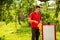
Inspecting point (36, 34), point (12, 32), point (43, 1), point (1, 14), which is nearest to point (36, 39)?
point (36, 34)

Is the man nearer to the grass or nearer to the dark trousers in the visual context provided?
the dark trousers

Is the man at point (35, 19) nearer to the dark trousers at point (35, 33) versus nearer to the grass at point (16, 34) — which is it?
the dark trousers at point (35, 33)

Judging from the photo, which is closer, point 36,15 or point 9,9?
point 36,15

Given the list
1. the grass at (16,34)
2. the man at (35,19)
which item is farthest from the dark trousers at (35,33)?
the grass at (16,34)

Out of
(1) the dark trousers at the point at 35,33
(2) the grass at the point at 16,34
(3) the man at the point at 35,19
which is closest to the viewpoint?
(3) the man at the point at 35,19

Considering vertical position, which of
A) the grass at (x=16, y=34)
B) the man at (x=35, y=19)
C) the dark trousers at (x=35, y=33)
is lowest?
the grass at (x=16, y=34)

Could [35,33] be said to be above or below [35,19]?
below

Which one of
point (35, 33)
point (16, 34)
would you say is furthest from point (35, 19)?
point (16, 34)

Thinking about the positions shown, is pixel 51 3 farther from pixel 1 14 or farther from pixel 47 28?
pixel 47 28

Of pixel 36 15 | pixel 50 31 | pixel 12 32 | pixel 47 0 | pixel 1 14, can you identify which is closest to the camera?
pixel 50 31

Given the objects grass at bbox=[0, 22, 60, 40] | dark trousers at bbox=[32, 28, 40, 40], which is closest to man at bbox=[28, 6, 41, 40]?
dark trousers at bbox=[32, 28, 40, 40]

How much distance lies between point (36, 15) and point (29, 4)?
594 centimetres

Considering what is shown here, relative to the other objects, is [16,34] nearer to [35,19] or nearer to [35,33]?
[35,33]

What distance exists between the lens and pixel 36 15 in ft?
21.7
